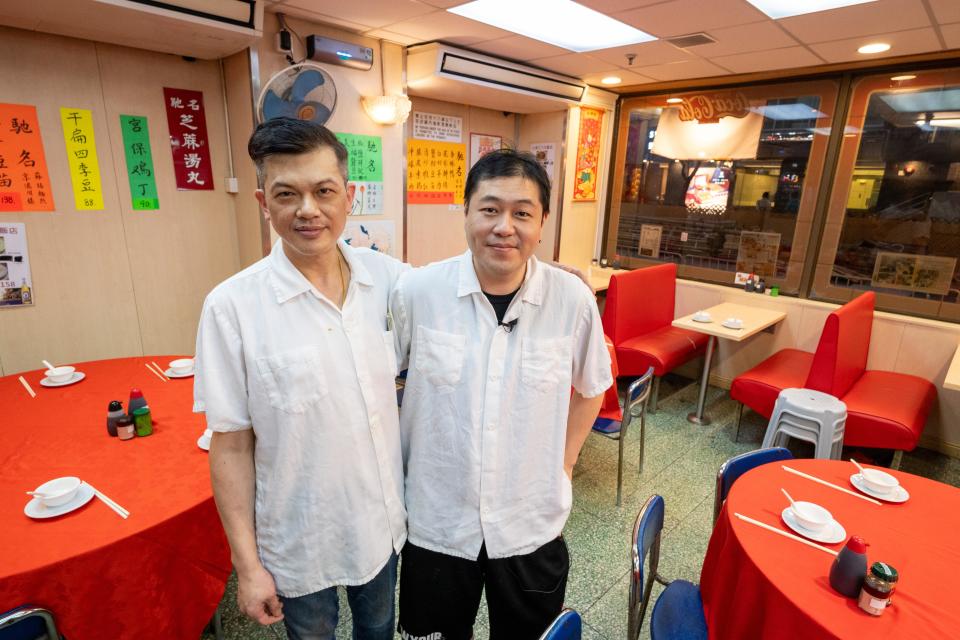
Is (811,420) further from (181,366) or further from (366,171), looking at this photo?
(181,366)

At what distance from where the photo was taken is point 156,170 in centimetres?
305

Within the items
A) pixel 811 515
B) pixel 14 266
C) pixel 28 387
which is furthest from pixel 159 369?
pixel 811 515

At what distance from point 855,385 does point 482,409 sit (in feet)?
11.5

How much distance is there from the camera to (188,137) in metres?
3.11

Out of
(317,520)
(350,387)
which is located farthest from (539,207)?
(317,520)

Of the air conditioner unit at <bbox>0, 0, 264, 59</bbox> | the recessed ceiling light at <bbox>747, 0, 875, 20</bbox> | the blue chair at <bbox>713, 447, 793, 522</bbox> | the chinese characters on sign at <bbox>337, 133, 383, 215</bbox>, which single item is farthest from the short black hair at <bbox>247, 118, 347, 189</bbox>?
the recessed ceiling light at <bbox>747, 0, 875, 20</bbox>

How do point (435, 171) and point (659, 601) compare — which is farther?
point (435, 171)

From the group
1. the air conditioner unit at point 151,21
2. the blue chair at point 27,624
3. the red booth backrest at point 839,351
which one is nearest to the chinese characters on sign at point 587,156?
the red booth backrest at point 839,351

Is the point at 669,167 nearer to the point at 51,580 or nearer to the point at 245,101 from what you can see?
the point at 245,101

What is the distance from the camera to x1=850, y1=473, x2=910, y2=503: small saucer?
1.77 metres

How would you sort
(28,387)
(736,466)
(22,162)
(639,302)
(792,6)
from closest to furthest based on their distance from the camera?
1. (736,466)
2. (28,387)
3. (22,162)
4. (792,6)
5. (639,302)

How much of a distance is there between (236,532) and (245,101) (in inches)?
107

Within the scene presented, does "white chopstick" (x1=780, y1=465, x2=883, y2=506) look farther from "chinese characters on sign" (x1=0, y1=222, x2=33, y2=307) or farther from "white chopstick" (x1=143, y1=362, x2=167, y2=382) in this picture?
"chinese characters on sign" (x1=0, y1=222, x2=33, y2=307)

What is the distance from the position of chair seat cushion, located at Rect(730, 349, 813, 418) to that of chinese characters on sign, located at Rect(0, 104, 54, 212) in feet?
14.7
